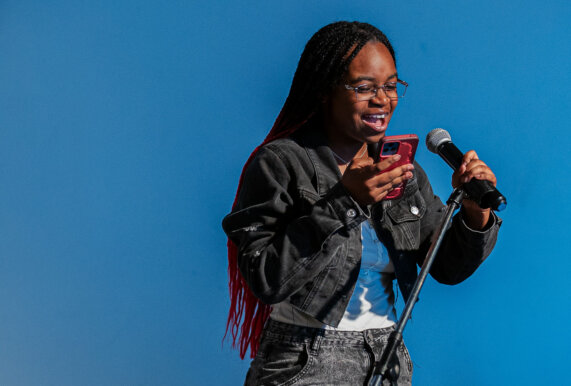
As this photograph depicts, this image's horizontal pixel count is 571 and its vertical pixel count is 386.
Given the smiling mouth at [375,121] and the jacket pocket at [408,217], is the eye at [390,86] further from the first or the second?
the jacket pocket at [408,217]

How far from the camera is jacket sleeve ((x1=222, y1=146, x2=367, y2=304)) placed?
1151mm

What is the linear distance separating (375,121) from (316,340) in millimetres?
419

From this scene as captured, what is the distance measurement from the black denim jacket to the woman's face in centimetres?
7

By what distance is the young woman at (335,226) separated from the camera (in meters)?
1.16

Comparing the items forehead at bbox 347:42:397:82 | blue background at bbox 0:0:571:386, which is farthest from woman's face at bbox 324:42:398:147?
blue background at bbox 0:0:571:386

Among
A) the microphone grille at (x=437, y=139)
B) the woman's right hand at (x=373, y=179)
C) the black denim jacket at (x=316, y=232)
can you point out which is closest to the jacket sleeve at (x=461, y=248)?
the black denim jacket at (x=316, y=232)

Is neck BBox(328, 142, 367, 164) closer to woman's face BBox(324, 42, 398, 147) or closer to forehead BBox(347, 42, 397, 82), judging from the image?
woman's face BBox(324, 42, 398, 147)

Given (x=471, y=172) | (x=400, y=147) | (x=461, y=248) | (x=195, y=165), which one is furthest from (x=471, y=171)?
(x=195, y=165)

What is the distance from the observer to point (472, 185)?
113 cm

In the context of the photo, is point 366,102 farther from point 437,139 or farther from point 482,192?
point 482,192

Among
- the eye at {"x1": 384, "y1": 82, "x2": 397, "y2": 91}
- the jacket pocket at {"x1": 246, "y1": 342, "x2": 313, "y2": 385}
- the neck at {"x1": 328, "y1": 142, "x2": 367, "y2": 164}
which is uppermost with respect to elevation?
the eye at {"x1": 384, "y1": 82, "x2": 397, "y2": 91}

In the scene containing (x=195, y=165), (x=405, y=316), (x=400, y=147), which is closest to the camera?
(x=405, y=316)

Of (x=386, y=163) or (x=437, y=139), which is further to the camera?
(x=437, y=139)

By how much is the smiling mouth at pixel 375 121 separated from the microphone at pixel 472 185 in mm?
91
